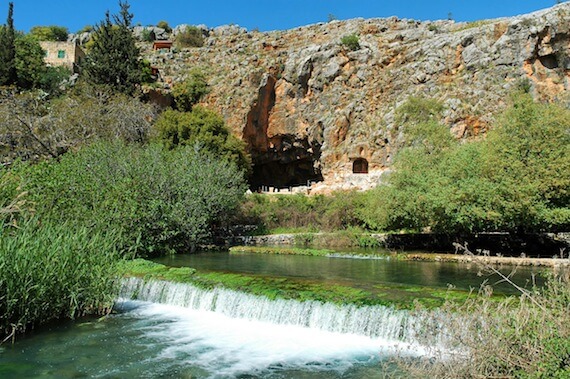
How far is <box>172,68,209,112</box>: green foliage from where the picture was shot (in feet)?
159

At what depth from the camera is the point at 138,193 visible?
65.1 ft

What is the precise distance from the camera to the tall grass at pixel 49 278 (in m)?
8.61

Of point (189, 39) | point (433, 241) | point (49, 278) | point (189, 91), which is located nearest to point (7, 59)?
point (189, 91)

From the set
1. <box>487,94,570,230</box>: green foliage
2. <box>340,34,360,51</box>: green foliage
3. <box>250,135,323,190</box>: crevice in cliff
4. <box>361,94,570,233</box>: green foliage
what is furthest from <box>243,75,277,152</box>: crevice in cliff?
<box>487,94,570,230</box>: green foliage

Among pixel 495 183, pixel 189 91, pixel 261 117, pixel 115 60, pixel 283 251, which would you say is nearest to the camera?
pixel 495 183

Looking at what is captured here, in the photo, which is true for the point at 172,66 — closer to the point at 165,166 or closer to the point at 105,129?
the point at 105,129

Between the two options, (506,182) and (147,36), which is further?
(147,36)

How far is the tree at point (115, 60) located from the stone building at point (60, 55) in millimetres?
8642

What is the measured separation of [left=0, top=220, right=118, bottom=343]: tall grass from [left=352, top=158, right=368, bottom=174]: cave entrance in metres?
37.1

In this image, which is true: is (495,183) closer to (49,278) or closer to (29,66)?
(49,278)

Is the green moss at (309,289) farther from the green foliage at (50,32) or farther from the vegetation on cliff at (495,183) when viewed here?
the green foliage at (50,32)

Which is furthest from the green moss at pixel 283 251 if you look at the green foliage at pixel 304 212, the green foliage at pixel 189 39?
the green foliage at pixel 189 39

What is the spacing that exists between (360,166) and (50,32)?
5201 centimetres

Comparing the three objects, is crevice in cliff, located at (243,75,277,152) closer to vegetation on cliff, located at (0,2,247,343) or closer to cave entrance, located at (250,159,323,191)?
cave entrance, located at (250,159,323,191)
